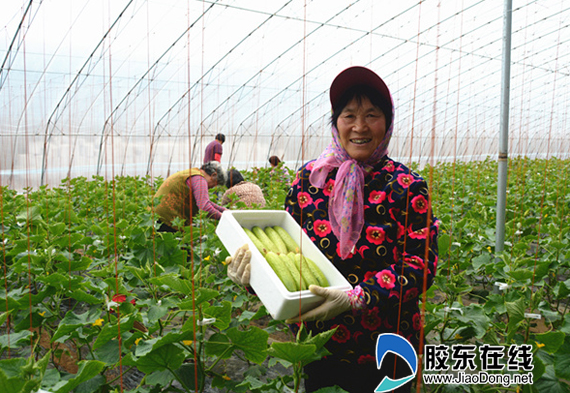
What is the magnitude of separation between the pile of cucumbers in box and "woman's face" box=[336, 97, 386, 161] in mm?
469

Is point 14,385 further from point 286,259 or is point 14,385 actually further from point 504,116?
point 504,116

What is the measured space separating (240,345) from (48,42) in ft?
35.0

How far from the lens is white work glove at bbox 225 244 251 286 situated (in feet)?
5.11

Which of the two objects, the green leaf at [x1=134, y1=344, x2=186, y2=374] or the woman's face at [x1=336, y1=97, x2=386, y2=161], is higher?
the woman's face at [x1=336, y1=97, x2=386, y2=161]

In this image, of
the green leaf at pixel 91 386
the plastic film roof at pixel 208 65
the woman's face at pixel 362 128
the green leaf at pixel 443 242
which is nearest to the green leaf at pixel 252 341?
the green leaf at pixel 91 386

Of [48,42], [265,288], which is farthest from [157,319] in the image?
[48,42]

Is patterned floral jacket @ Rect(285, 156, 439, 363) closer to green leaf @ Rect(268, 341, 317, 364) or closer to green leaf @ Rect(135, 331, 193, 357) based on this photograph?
green leaf @ Rect(268, 341, 317, 364)

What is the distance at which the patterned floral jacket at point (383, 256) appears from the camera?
156 centimetres

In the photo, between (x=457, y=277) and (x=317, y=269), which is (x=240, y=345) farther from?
(x=457, y=277)

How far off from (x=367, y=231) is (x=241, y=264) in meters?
0.53

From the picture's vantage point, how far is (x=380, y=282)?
156 centimetres

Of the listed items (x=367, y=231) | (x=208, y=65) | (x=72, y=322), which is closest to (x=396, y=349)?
(x=367, y=231)

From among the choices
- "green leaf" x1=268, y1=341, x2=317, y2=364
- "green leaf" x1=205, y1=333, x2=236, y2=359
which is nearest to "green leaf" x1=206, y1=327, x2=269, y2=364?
"green leaf" x1=205, y1=333, x2=236, y2=359

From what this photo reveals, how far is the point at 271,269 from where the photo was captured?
1.48 m
